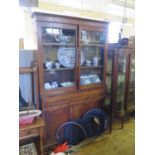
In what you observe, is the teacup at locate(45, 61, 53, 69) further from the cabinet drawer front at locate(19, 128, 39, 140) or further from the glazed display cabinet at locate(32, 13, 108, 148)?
the cabinet drawer front at locate(19, 128, 39, 140)

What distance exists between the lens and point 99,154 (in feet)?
7.86

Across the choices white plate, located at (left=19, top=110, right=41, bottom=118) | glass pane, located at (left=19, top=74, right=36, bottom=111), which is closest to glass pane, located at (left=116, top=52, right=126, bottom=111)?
glass pane, located at (left=19, top=74, right=36, bottom=111)

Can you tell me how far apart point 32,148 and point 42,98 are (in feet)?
1.99

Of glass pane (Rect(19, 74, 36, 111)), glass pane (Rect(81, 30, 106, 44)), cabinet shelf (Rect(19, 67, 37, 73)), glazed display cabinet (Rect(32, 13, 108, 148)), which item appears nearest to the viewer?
cabinet shelf (Rect(19, 67, 37, 73))

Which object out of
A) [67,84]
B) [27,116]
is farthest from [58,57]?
[27,116]

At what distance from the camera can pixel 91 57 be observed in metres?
2.90

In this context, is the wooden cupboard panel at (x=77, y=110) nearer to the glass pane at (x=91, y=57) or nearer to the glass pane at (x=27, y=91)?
the glass pane at (x=91, y=57)

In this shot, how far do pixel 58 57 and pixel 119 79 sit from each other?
3.93 feet

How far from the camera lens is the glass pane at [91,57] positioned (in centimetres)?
273

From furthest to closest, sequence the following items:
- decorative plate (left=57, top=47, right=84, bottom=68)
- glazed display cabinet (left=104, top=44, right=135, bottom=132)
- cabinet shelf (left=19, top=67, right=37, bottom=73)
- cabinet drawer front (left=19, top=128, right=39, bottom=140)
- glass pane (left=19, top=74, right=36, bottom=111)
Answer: glazed display cabinet (left=104, top=44, right=135, bottom=132)
decorative plate (left=57, top=47, right=84, bottom=68)
glass pane (left=19, top=74, right=36, bottom=111)
cabinet shelf (left=19, top=67, right=37, bottom=73)
cabinet drawer front (left=19, top=128, right=39, bottom=140)

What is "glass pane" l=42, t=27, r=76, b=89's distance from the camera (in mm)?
2355

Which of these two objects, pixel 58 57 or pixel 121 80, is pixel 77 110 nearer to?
pixel 58 57
